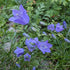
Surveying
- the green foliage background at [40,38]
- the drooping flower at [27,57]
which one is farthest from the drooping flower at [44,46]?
the drooping flower at [27,57]

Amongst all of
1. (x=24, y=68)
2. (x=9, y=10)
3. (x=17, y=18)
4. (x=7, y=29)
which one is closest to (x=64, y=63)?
(x=24, y=68)

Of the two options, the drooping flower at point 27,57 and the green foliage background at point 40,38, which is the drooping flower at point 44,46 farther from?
the drooping flower at point 27,57

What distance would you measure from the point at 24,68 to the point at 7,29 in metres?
0.86

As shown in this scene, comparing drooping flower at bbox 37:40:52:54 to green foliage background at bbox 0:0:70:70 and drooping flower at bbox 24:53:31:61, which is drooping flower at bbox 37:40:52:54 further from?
drooping flower at bbox 24:53:31:61

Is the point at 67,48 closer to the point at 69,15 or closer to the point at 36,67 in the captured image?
the point at 36,67

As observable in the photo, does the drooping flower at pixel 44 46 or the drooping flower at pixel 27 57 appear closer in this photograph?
the drooping flower at pixel 27 57

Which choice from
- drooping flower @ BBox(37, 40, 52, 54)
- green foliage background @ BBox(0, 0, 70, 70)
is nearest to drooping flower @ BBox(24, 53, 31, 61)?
green foliage background @ BBox(0, 0, 70, 70)

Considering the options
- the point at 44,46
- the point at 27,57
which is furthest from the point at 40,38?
the point at 27,57

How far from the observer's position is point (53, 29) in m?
2.16

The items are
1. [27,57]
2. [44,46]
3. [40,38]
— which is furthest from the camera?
[40,38]

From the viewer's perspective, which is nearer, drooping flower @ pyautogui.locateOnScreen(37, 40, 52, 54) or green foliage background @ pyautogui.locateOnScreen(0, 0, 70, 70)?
green foliage background @ pyautogui.locateOnScreen(0, 0, 70, 70)

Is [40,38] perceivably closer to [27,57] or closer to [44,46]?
[44,46]

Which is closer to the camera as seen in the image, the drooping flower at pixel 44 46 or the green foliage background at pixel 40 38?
the green foliage background at pixel 40 38

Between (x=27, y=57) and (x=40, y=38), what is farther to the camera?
(x=40, y=38)
